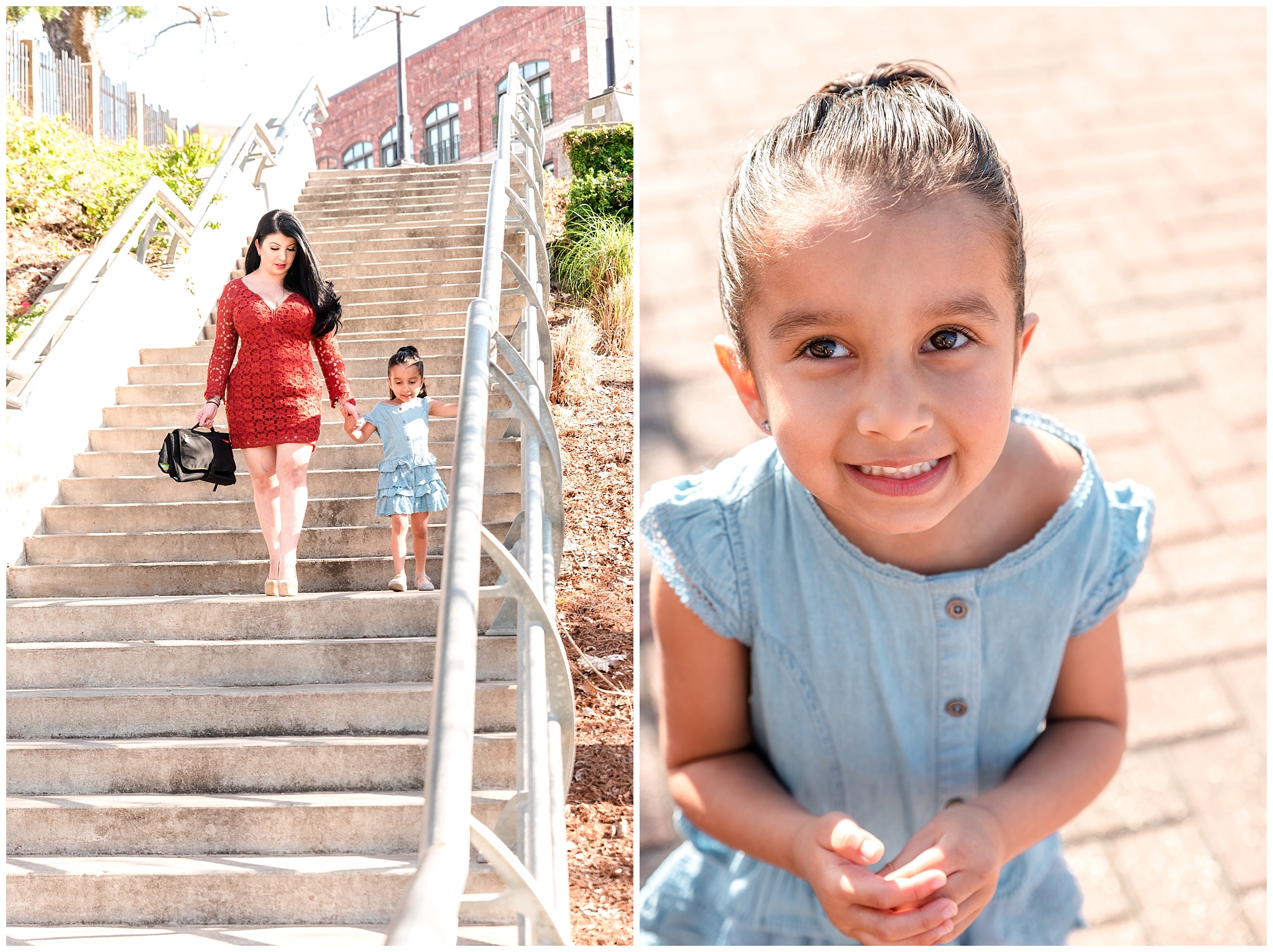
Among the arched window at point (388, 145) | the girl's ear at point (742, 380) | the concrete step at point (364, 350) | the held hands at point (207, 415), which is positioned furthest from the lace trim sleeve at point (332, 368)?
the arched window at point (388, 145)

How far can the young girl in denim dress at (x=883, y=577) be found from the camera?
1284mm

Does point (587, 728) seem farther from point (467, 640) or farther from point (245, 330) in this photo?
point (467, 640)

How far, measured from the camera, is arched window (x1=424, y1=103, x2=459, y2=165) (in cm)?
1905

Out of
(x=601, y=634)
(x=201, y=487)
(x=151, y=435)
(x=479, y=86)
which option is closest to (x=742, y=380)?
(x=601, y=634)

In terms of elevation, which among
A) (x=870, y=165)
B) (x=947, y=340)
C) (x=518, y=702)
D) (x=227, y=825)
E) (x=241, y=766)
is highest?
(x=870, y=165)

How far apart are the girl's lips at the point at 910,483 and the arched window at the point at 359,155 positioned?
2254 centimetres

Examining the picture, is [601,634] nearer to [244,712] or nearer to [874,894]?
[244,712]

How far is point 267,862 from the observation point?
Result: 2.60 meters

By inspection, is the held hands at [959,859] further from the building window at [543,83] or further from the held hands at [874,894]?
the building window at [543,83]

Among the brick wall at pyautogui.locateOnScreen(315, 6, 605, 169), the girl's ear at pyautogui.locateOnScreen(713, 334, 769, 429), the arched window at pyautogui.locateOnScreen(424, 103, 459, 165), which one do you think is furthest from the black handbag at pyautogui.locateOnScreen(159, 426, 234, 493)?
the arched window at pyautogui.locateOnScreen(424, 103, 459, 165)

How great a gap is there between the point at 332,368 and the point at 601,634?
4.78ft

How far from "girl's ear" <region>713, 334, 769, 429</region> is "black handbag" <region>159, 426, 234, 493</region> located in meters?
2.28

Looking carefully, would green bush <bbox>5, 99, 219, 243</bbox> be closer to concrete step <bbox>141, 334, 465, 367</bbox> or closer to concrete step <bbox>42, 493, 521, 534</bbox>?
concrete step <bbox>141, 334, 465, 367</bbox>

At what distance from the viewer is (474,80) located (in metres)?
18.5
